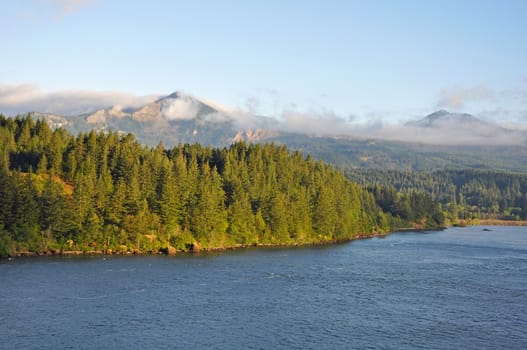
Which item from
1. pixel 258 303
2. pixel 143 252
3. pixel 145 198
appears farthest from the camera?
pixel 145 198

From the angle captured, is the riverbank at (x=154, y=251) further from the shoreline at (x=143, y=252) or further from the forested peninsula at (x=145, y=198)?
the forested peninsula at (x=145, y=198)

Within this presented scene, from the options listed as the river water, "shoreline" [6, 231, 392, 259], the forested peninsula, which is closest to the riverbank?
"shoreline" [6, 231, 392, 259]

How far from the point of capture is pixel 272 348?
59469mm

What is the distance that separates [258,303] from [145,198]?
195 feet

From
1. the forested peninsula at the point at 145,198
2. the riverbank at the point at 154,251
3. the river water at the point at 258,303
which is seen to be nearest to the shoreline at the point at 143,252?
the riverbank at the point at 154,251

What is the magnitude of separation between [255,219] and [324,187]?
3373 cm

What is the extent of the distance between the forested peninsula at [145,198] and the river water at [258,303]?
30.7 feet

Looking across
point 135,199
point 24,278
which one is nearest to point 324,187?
point 135,199

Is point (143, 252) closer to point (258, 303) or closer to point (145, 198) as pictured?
point (145, 198)

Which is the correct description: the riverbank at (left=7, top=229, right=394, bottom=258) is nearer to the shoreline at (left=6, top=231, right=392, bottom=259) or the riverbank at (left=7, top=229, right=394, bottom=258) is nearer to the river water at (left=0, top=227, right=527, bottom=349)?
the shoreline at (left=6, top=231, right=392, bottom=259)

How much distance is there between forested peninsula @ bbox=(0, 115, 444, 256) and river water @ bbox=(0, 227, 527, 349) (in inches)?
369

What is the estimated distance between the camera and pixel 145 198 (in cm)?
12962

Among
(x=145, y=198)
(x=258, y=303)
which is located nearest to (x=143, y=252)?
(x=145, y=198)

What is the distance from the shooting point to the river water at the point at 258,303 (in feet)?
204
